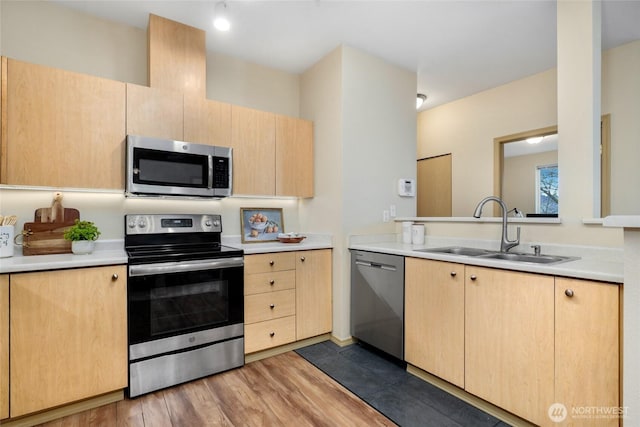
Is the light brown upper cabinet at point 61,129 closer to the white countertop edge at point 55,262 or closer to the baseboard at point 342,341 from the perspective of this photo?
the white countertop edge at point 55,262

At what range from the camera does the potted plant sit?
204 centimetres

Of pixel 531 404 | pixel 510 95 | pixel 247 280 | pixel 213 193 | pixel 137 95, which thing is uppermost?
pixel 510 95

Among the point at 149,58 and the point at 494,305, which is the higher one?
the point at 149,58

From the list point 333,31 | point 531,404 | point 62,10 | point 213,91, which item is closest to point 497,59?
point 333,31

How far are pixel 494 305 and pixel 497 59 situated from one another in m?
2.62

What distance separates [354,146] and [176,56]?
1625mm

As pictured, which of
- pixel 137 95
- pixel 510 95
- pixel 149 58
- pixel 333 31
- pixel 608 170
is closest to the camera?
pixel 137 95

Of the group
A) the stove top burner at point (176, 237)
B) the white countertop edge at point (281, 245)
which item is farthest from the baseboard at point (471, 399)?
the stove top burner at point (176, 237)

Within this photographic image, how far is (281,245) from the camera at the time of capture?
2.73 metres

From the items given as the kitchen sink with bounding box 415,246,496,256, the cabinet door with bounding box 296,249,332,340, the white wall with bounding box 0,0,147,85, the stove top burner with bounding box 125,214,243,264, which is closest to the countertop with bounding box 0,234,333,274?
the stove top burner with bounding box 125,214,243,264

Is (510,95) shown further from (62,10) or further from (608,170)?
(62,10)

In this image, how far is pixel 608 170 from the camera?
9.55 ft

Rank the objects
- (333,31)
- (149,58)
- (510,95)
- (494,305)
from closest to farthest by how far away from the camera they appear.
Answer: (494,305) < (149,58) < (333,31) < (510,95)

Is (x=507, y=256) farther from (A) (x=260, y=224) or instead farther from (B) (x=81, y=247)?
(B) (x=81, y=247)
